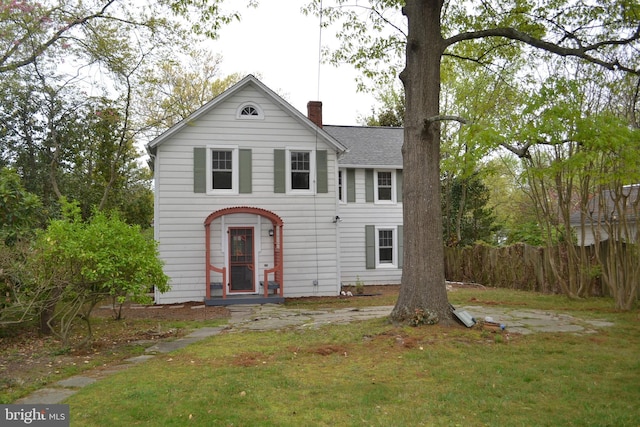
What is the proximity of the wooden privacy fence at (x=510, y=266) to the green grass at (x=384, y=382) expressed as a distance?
248 inches

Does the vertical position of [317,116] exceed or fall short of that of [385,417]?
it exceeds it

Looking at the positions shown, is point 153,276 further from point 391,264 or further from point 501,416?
point 391,264

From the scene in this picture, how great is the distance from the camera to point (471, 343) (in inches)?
300

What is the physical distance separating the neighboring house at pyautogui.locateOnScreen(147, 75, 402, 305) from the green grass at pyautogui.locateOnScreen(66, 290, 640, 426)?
6.68m

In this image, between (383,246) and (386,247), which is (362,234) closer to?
(383,246)

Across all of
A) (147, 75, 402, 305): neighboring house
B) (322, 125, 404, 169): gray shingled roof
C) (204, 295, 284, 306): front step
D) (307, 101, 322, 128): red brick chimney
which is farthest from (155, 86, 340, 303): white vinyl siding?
(322, 125, 404, 169): gray shingled roof

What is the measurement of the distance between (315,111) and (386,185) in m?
4.61

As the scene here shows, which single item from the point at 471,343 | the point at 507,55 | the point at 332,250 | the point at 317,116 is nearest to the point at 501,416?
the point at 471,343

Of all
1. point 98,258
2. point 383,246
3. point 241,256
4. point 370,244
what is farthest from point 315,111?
point 98,258

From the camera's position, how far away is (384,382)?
226 inches

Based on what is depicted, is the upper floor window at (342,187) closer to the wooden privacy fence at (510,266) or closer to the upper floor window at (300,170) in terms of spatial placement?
the upper floor window at (300,170)

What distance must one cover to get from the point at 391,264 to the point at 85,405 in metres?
15.9

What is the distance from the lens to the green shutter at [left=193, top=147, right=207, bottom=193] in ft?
49.3

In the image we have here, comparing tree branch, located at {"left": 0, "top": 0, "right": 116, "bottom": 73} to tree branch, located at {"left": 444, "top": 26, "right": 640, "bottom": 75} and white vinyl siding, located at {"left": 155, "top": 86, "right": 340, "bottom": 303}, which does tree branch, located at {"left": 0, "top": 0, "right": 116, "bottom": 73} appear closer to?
white vinyl siding, located at {"left": 155, "top": 86, "right": 340, "bottom": 303}
